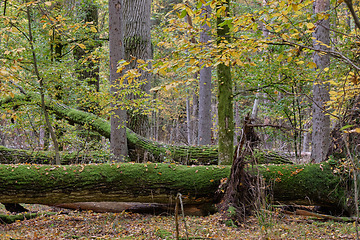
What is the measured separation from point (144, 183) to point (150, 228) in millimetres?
988

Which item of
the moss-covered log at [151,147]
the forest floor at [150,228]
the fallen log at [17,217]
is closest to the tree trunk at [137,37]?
the moss-covered log at [151,147]

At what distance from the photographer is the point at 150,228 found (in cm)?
495

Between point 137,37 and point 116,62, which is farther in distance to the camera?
point 137,37

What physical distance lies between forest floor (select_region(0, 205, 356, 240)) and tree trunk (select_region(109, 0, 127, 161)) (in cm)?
183

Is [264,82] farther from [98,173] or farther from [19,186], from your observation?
[19,186]

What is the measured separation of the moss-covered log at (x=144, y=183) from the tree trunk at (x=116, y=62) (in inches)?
56.4

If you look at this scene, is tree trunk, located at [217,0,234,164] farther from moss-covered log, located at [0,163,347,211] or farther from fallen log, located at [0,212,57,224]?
fallen log, located at [0,212,57,224]

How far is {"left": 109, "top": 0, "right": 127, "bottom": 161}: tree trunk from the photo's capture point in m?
6.59

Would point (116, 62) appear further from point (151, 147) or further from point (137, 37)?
point (151, 147)

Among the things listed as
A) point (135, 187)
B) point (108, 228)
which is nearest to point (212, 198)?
point (135, 187)

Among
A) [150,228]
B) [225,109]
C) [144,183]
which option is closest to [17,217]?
[144,183]

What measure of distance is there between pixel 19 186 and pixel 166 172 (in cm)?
295

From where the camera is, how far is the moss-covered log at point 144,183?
5293mm

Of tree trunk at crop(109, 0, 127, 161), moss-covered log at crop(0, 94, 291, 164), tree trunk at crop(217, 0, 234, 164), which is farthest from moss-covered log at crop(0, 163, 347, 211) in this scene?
moss-covered log at crop(0, 94, 291, 164)
